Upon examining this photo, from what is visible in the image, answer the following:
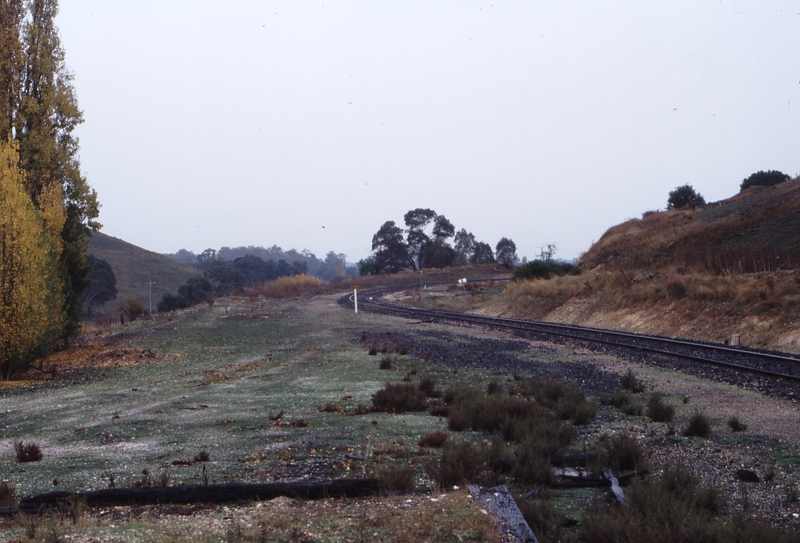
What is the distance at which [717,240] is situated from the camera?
4522cm

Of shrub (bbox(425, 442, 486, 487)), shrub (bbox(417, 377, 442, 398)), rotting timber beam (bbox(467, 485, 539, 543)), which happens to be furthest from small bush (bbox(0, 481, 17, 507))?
shrub (bbox(417, 377, 442, 398))

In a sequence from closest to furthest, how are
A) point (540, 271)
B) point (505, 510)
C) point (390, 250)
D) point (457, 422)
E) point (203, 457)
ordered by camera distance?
point (505, 510), point (203, 457), point (457, 422), point (540, 271), point (390, 250)

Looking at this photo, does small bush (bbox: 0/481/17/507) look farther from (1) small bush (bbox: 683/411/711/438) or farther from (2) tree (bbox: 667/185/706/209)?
(2) tree (bbox: 667/185/706/209)

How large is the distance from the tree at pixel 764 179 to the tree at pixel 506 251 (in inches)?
1603

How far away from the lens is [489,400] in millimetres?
9945

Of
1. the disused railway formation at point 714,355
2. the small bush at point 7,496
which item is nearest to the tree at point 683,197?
the disused railway formation at point 714,355

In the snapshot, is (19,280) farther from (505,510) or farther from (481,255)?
(481,255)

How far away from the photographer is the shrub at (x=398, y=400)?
11.0m

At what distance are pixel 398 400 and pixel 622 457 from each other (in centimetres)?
474

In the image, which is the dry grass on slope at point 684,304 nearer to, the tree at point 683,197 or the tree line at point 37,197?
the tree line at point 37,197

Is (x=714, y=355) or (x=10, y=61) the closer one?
(x=714, y=355)

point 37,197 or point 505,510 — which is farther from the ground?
point 37,197

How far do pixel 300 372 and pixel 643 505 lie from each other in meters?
12.3

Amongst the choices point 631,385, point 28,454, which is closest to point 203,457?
point 28,454
